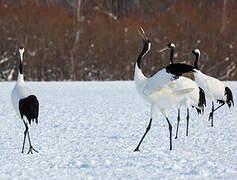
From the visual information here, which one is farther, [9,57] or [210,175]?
[9,57]

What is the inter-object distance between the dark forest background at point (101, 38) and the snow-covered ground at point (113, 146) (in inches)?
488

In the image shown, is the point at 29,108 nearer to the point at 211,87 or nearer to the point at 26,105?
the point at 26,105

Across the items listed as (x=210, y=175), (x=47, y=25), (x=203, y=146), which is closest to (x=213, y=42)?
(x=47, y=25)

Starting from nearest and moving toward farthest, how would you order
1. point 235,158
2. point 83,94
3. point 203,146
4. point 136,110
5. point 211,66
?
point 235,158 → point 203,146 → point 136,110 → point 83,94 → point 211,66

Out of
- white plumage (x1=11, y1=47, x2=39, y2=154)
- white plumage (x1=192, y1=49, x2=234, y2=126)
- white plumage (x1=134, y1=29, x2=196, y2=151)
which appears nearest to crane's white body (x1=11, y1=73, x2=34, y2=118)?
white plumage (x1=11, y1=47, x2=39, y2=154)

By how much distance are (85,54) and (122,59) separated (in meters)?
1.92

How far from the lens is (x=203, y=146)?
6.53 metres

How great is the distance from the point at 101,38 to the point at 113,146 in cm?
1843

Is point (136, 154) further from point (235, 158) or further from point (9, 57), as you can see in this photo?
point (9, 57)

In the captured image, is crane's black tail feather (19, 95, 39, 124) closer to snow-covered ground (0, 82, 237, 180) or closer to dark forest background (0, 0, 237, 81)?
snow-covered ground (0, 82, 237, 180)

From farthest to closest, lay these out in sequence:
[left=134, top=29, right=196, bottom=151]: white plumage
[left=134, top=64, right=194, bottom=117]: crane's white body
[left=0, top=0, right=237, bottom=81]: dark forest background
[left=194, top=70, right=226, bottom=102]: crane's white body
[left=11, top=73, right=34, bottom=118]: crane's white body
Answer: [left=0, top=0, right=237, bottom=81]: dark forest background, [left=194, top=70, right=226, bottom=102]: crane's white body, [left=11, top=73, right=34, bottom=118]: crane's white body, [left=134, top=64, right=194, bottom=117]: crane's white body, [left=134, top=29, right=196, bottom=151]: white plumage

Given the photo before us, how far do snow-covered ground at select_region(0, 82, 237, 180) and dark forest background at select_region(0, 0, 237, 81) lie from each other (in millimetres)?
12386

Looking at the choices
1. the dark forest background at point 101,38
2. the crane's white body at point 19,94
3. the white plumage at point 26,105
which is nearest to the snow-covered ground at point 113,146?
the white plumage at point 26,105

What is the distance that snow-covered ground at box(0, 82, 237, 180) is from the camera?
5.14 meters
